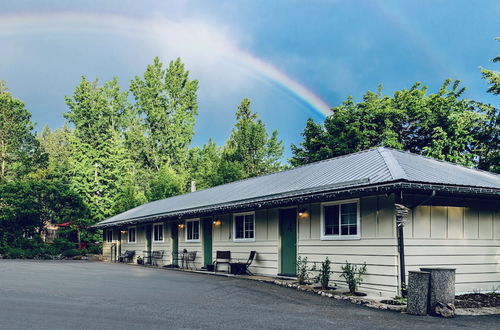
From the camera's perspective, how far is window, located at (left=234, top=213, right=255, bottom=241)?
16.0 meters

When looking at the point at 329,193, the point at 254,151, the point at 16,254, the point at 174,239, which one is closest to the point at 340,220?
the point at 329,193

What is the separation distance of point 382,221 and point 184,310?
5.01 meters

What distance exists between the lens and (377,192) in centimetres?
1034

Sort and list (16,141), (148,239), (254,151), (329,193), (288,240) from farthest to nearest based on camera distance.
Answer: (16,141) < (254,151) < (148,239) < (288,240) < (329,193)

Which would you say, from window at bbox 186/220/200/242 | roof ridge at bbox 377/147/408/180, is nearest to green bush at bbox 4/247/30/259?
window at bbox 186/220/200/242

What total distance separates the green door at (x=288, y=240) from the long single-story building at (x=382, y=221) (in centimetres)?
3

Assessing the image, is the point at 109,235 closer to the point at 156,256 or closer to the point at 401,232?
the point at 156,256

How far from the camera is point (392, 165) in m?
11.6

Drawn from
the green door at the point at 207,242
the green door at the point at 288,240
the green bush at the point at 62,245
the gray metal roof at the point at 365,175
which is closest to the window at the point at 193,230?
the green door at the point at 207,242

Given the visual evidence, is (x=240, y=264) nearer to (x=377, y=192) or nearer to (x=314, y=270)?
(x=314, y=270)

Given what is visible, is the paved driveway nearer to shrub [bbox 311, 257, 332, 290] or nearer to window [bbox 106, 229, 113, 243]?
shrub [bbox 311, 257, 332, 290]

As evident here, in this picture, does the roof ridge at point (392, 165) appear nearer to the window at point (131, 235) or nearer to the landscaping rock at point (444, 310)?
the landscaping rock at point (444, 310)

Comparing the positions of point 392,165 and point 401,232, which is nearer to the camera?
point 401,232

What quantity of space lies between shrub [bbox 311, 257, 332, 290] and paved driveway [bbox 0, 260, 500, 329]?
89cm
